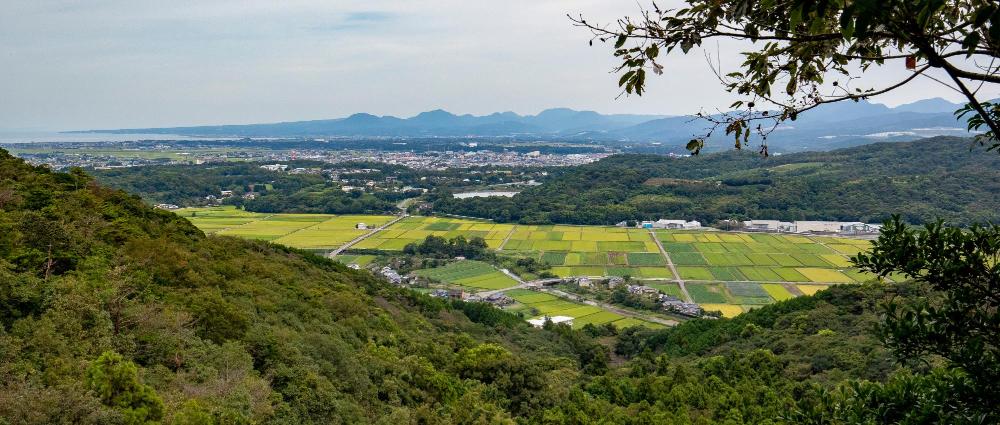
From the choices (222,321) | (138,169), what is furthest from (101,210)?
(138,169)

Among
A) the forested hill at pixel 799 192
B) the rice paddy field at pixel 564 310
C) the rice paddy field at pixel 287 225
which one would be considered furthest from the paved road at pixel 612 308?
the forested hill at pixel 799 192

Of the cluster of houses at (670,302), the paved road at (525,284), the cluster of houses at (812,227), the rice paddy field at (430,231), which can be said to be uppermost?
the cluster of houses at (812,227)

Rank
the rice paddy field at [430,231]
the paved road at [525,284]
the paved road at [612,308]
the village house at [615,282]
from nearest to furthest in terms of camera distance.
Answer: the paved road at [612,308]
the paved road at [525,284]
the village house at [615,282]
the rice paddy field at [430,231]

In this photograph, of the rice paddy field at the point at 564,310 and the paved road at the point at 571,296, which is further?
the paved road at the point at 571,296

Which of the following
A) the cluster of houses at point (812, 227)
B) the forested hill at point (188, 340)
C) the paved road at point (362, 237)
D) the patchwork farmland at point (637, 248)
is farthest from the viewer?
the cluster of houses at point (812, 227)

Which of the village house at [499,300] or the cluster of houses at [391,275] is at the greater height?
the cluster of houses at [391,275]

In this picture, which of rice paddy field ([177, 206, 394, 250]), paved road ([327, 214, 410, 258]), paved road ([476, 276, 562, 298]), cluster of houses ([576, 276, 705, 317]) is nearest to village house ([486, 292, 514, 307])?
paved road ([476, 276, 562, 298])

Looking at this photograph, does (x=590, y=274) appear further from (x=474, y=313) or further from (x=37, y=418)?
(x=37, y=418)

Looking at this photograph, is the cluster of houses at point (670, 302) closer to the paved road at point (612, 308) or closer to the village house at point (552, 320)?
the paved road at point (612, 308)
